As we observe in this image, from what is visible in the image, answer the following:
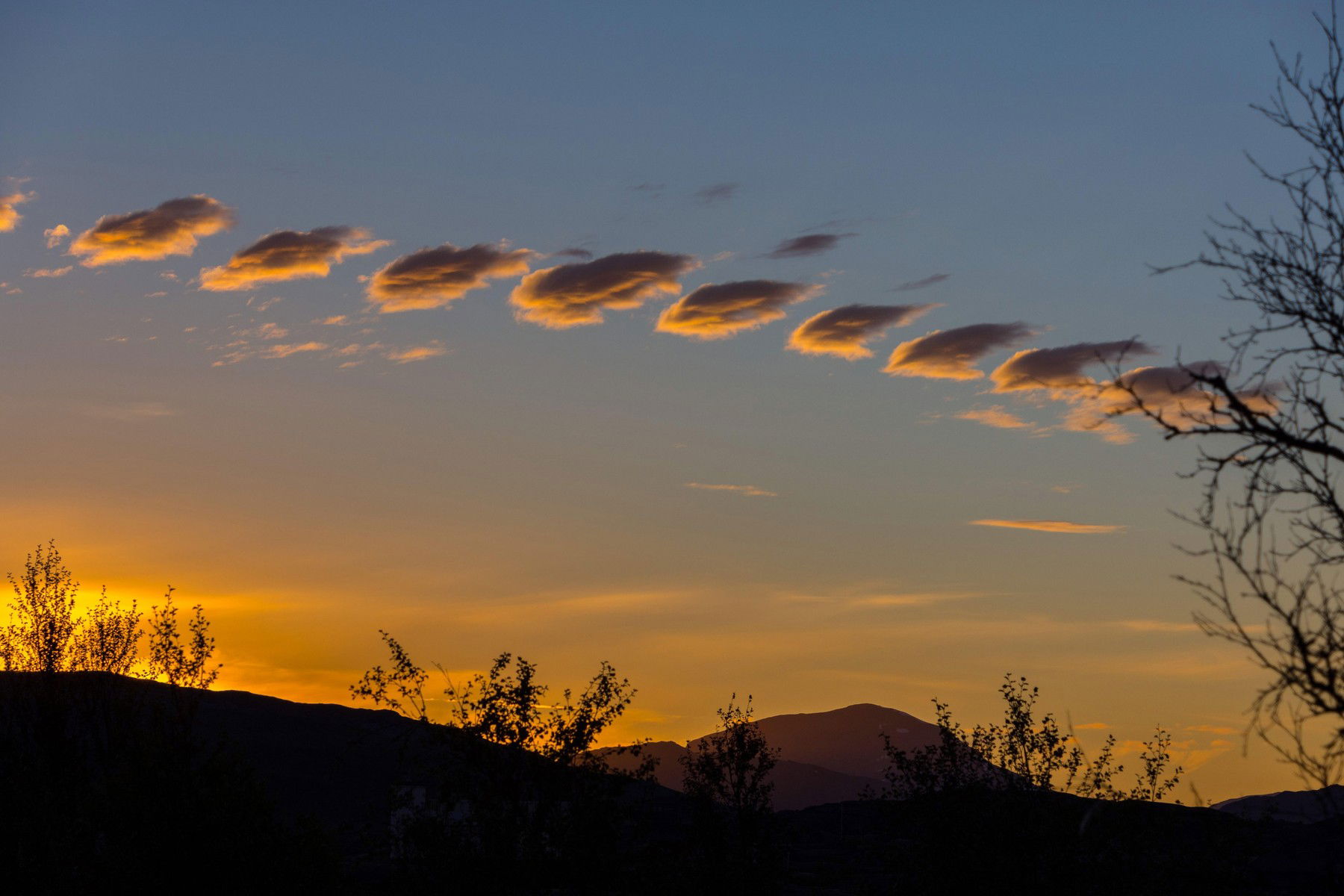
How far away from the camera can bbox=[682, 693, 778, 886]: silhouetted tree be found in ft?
143

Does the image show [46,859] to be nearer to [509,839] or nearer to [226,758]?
[226,758]

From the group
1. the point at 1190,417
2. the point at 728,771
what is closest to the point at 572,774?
the point at 728,771

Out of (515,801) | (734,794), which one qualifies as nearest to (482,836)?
(515,801)

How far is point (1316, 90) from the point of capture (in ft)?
38.5

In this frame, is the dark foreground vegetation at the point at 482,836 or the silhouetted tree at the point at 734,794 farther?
the silhouetted tree at the point at 734,794

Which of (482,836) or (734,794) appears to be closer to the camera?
(482,836)

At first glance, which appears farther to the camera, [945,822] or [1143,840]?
[1143,840]

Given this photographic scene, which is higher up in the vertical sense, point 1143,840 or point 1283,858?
point 1143,840

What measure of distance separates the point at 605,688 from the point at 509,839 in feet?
15.3

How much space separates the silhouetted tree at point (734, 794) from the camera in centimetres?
4369

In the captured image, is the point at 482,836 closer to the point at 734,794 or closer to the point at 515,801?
the point at 515,801

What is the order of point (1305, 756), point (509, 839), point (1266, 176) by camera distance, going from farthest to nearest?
point (509, 839) < point (1266, 176) < point (1305, 756)

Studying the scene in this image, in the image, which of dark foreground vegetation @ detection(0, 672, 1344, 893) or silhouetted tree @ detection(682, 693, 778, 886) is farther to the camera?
silhouetted tree @ detection(682, 693, 778, 886)

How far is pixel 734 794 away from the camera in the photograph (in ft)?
160
